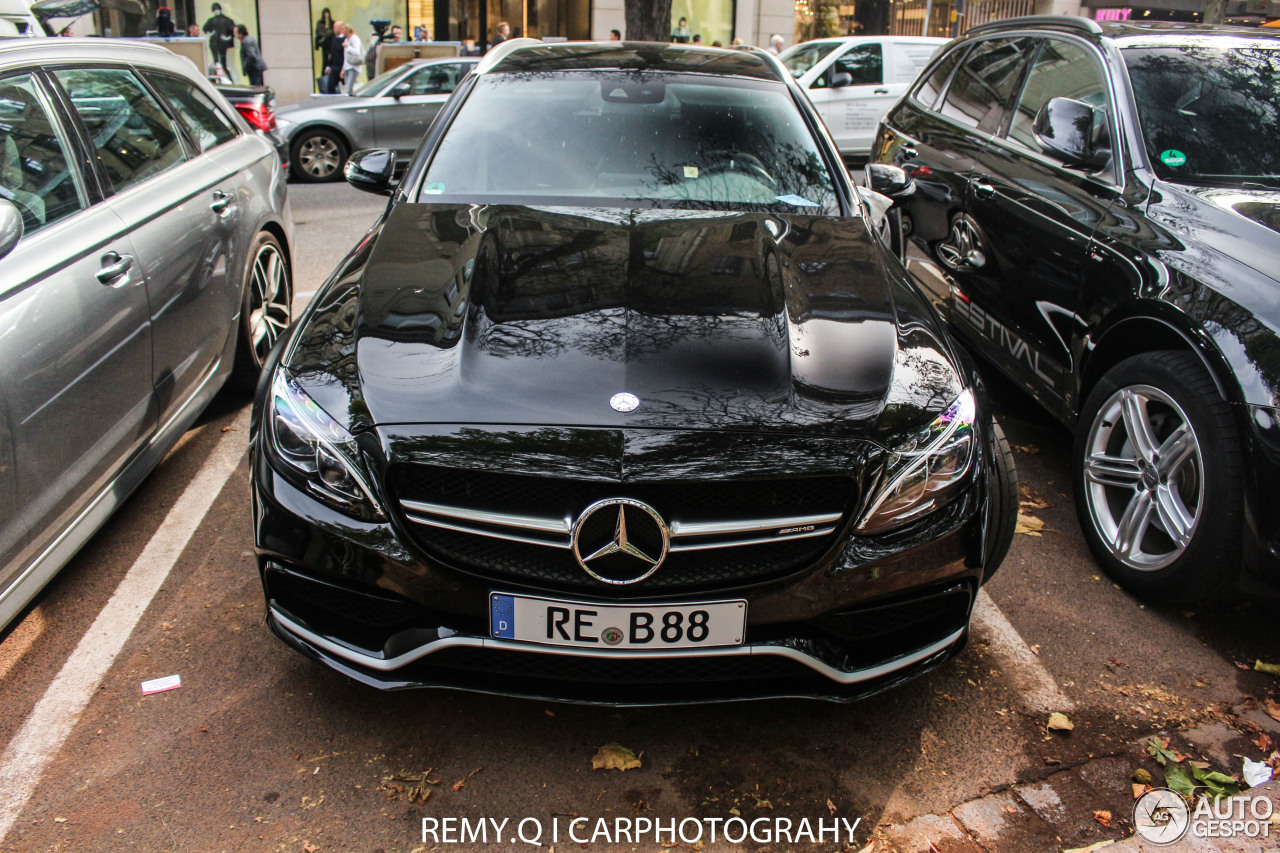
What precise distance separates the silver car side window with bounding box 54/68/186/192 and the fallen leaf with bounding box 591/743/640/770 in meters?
2.54

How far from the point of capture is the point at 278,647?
3072 millimetres

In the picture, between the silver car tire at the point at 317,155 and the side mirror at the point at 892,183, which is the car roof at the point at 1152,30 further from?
the silver car tire at the point at 317,155

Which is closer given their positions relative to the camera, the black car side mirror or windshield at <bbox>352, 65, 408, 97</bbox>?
the black car side mirror

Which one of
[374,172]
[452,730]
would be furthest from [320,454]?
[374,172]

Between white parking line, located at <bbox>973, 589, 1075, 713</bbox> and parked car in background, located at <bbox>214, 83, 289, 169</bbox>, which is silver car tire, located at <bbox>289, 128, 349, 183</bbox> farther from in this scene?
white parking line, located at <bbox>973, 589, 1075, 713</bbox>

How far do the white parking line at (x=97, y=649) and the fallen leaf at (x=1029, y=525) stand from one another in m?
3.02

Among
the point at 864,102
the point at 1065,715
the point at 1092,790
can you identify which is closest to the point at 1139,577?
the point at 1065,715

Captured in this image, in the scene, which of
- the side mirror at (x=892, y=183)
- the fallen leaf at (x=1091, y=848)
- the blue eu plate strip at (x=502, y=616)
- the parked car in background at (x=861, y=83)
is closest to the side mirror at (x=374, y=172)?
the side mirror at (x=892, y=183)

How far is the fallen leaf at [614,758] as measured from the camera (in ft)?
8.67

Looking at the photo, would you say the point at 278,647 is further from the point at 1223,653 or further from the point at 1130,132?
the point at 1130,132

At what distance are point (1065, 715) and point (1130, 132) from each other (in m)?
2.21

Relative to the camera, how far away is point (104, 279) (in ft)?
10.6

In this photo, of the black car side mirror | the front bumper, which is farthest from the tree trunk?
the front bumper

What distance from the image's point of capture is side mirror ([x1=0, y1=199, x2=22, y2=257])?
274 cm
